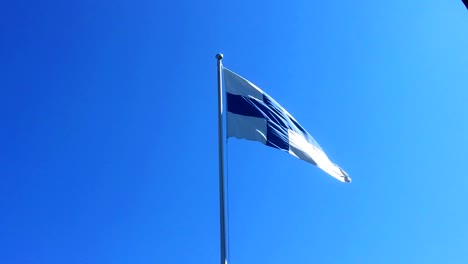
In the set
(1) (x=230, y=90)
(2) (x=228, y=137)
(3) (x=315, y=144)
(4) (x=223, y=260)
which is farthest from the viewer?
(3) (x=315, y=144)

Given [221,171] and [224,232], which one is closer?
[224,232]

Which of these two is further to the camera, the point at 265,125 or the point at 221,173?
the point at 265,125

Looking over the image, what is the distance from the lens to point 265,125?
10938mm

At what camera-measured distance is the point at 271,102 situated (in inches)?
468

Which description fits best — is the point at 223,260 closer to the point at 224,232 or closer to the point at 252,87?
the point at 224,232

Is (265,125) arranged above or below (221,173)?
above

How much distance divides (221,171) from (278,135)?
179cm

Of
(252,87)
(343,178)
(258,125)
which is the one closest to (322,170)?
(343,178)

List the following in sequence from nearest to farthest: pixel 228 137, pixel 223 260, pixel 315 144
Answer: pixel 223 260 → pixel 228 137 → pixel 315 144

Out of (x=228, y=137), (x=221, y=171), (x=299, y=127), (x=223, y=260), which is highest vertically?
(x=299, y=127)

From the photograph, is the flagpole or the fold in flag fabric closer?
the flagpole

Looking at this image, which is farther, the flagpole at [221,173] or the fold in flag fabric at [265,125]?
the fold in flag fabric at [265,125]

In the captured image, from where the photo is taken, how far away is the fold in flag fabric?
10.7 meters

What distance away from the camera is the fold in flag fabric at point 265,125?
10703mm
